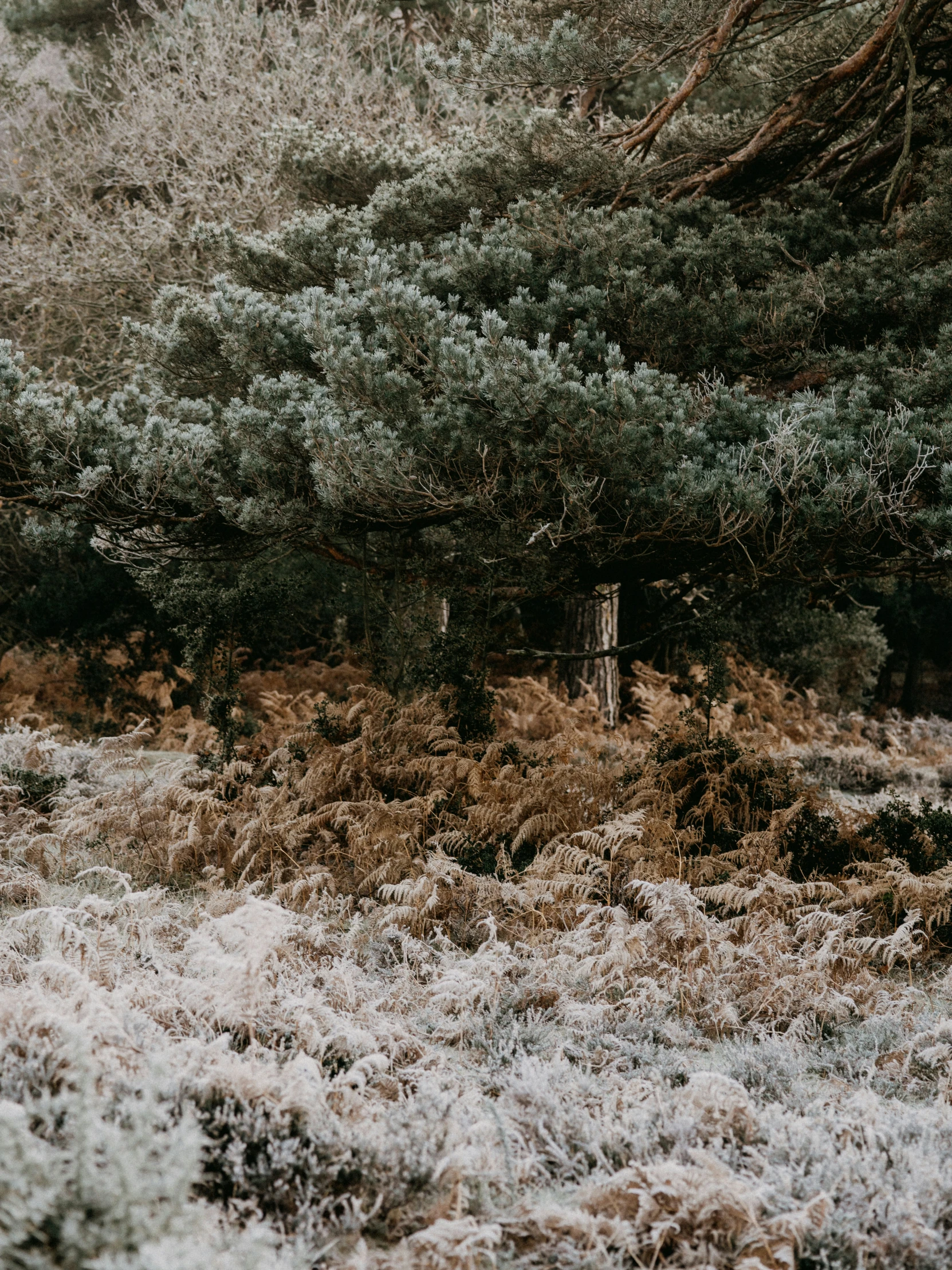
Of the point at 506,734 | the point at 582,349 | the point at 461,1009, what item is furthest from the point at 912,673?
the point at 461,1009

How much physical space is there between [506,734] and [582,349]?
4.86m

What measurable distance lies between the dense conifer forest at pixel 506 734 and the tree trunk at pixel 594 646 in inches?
1.7

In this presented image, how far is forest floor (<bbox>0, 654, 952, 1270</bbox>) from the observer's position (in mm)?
2719

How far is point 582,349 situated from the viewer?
614 centimetres

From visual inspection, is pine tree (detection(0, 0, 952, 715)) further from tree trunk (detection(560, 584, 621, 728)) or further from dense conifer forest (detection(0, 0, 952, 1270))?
tree trunk (detection(560, 584, 621, 728))

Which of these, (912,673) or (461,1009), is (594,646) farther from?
(912,673)

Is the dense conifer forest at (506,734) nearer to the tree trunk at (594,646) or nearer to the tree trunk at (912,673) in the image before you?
the tree trunk at (594,646)

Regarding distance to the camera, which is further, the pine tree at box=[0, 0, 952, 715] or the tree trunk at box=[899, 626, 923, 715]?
the tree trunk at box=[899, 626, 923, 715]

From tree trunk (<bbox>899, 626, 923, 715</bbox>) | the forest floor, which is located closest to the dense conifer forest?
the forest floor

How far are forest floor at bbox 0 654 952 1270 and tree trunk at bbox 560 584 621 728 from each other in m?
3.14

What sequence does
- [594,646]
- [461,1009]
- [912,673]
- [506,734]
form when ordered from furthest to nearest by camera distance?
1. [912,673]
2. [594,646]
3. [506,734]
4. [461,1009]

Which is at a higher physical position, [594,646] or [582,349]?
[582,349]

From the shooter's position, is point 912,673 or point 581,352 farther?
point 912,673

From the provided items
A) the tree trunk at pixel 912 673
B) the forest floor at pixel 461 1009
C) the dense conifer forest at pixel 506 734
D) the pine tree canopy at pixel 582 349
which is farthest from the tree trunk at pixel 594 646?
the tree trunk at pixel 912 673
